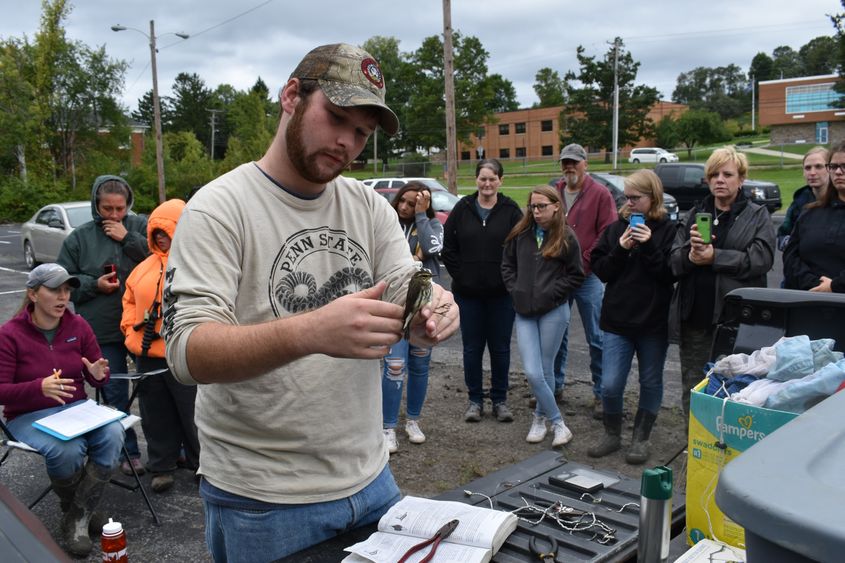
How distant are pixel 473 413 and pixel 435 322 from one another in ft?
13.6

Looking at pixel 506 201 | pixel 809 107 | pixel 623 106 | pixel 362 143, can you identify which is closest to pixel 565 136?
pixel 623 106

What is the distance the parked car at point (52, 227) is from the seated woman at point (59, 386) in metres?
10.8

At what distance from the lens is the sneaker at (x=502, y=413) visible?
19.0ft

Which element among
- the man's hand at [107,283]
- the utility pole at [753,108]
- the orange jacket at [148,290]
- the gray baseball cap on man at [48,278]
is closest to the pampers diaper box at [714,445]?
the orange jacket at [148,290]

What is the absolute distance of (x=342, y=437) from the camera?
195 centimetres

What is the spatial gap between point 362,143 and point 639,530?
1.28m

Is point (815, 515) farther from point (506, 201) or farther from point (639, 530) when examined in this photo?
point (506, 201)

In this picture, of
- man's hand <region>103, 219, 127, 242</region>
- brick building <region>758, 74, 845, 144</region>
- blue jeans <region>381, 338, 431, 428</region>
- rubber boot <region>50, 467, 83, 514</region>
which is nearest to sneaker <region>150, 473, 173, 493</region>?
rubber boot <region>50, 467, 83, 514</region>

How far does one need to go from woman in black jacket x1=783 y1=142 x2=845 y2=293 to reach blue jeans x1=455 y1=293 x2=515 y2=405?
218 cm

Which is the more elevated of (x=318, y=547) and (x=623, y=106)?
(x=623, y=106)

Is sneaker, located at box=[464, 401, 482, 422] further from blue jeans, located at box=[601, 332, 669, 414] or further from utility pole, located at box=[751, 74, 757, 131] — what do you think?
utility pole, located at box=[751, 74, 757, 131]

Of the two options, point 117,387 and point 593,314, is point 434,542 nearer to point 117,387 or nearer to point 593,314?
point 117,387

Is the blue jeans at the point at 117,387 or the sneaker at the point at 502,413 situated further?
the sneaker at the point at 502,413

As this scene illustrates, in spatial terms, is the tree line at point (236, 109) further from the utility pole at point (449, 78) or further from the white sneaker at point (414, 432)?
the white sneaker at point (414, 432)
